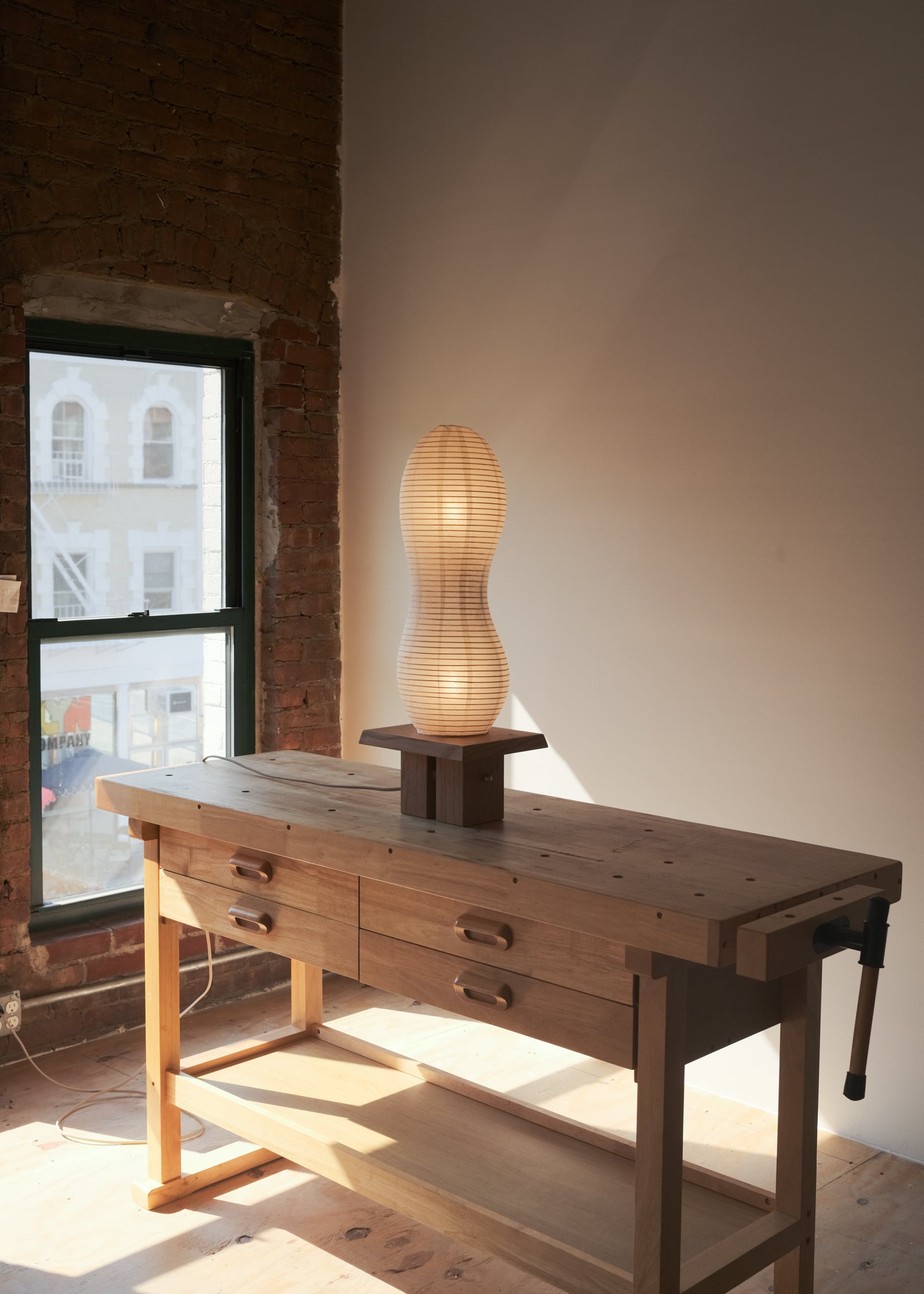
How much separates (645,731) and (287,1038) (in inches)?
50.2

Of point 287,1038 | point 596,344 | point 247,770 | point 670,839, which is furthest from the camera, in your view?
point 596,344

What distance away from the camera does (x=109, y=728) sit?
381cm

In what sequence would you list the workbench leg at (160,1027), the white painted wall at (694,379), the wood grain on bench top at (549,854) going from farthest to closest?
the white painted wall at (694,379) < the workbench leg at (160,1027) < the wood grain on bench top at (549,854)

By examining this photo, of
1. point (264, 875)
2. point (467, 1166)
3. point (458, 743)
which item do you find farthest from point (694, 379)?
point (467, 1166)

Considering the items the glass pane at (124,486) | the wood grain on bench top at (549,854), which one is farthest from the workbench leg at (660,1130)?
the glass pane at (124,486)

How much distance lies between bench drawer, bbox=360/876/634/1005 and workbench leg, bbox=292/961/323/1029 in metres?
0.91

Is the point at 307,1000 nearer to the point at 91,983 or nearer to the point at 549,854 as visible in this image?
the point at 91,983

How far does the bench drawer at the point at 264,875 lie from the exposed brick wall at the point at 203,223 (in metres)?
1.05

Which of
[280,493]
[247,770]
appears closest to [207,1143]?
[247,770]

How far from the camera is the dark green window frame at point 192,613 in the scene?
3.60m

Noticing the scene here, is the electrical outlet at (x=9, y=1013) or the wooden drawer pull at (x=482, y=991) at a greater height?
the wooden drawer pull at (x=482, y=991)

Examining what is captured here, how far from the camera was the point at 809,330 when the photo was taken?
3.03m

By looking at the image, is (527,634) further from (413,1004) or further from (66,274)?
(66,274)

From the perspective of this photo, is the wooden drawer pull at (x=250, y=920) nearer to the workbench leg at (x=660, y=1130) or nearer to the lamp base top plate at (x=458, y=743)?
→ the lamp base top plate at (x=458, y=743)
